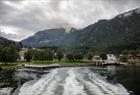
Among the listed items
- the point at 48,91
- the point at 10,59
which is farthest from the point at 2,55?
the point at 48,91

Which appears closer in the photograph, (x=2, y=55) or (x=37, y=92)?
(x=37, y=92)

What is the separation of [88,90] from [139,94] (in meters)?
11.6

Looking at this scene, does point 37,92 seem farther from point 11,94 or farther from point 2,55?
point 2,55

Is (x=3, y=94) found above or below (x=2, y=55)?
below

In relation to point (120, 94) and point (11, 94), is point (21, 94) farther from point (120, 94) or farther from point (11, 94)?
point (120, 94)

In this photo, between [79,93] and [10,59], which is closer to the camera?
[79,93]

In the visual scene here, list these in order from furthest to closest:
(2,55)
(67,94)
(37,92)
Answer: (2,55) → (37,92) → (67,94)

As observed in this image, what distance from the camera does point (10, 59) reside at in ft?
616

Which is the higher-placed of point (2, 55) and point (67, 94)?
point (2, 55)

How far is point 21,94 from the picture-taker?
6381cm

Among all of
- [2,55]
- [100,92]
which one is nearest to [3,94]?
[100,92]

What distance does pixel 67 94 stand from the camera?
62000mm

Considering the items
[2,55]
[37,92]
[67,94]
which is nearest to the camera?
[67,94]

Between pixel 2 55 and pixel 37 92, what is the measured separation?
121763 mm
